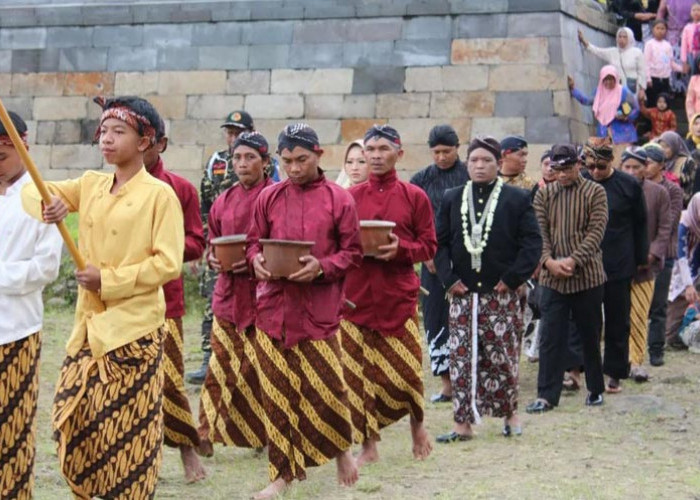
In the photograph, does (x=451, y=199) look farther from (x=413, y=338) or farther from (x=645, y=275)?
(x=645, y=275)

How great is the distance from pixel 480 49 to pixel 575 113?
1291 mm

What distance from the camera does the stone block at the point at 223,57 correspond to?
1786 centimetres

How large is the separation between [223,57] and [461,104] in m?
3.09

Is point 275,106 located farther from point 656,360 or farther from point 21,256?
point 21,256

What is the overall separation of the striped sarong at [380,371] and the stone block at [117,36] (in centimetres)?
1057

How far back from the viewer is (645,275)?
11.9 m

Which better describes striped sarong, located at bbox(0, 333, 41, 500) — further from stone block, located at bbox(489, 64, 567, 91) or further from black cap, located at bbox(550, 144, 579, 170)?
stone block, located at bbox(489, 64, 567, 91)

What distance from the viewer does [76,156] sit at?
1841cm

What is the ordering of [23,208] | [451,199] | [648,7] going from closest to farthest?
[23,208]
[451,199]
[648,7]

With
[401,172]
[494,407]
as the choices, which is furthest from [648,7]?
[494,407]

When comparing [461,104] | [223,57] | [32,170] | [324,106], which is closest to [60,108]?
[223,57]

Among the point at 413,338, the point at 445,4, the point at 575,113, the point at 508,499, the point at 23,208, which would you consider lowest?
the point at 508,499

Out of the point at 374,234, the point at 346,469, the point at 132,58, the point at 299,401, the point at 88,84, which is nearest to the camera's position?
the point at 299,401

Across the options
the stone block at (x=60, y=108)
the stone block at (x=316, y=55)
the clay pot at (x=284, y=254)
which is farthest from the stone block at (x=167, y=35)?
the clay pot at (x=284, y=254)
